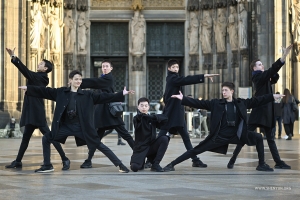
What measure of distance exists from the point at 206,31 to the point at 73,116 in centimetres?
2329

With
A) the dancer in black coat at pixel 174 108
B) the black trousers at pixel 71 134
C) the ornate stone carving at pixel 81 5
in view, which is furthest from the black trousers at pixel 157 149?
the ornate stone carving at pixel 81 5

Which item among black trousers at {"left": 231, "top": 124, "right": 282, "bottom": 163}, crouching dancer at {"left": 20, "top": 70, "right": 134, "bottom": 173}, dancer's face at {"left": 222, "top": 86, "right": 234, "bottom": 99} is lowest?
black trousers at {"left": 231, "top": 124, "right": 282, "bottom": 163}

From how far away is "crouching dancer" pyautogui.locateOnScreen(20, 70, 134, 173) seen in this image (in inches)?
453

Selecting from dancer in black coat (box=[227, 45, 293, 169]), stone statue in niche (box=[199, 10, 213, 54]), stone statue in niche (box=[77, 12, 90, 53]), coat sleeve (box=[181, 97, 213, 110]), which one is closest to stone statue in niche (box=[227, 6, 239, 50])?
stone statue in niche (box=[199, 10, 213, 54])

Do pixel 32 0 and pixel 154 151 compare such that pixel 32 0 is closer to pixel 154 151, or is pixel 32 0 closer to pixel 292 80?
pixel 292 80

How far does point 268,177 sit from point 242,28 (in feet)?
72.3

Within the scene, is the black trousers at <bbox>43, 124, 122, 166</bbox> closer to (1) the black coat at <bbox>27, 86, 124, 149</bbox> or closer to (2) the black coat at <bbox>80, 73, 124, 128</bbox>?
(1) the black coat at <bbox>27, 86, 124, 149</bbox>

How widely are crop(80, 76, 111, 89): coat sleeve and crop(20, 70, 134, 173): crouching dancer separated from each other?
81 centimetres

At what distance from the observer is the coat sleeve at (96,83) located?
12.5 meters

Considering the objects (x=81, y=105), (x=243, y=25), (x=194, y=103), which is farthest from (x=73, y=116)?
(x=243, y=25)

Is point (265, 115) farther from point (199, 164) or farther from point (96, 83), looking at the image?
point (96, 83)

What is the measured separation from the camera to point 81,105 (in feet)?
38.0

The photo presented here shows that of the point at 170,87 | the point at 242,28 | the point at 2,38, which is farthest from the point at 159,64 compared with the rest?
the point at 170,87

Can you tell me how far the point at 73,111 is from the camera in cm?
1152
